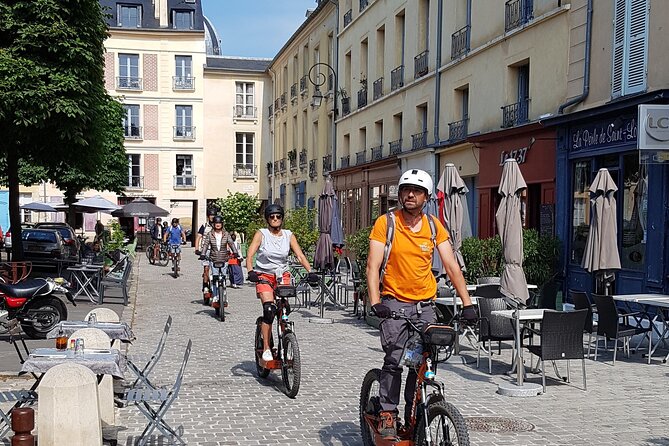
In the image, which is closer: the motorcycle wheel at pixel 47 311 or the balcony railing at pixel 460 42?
the motorcycle wheel at pixel 47 311

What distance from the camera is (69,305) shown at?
1525 cm

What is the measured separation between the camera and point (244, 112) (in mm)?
51812

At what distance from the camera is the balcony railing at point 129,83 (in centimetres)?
4909

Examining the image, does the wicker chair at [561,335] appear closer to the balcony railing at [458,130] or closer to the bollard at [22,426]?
the bollard at [22,426]

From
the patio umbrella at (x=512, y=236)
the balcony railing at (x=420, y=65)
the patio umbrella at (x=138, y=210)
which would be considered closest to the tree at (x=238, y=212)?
the patio umbrella at (x=138, y=210)

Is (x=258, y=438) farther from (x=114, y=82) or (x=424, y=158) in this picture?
(x=114, y=82)

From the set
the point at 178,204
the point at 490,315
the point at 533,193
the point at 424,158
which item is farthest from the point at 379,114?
the point at 178,204

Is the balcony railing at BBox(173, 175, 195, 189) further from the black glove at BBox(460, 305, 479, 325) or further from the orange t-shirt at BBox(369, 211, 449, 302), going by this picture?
the black glove at BBox(460, 305, 479, 325)

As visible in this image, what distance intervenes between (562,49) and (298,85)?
91.3ft

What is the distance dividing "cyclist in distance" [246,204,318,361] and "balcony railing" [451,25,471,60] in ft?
41.3

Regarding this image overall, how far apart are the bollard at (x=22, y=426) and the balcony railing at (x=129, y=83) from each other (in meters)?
47.0

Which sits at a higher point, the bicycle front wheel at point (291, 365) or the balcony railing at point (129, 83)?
the balcony railing at point (129, 83)

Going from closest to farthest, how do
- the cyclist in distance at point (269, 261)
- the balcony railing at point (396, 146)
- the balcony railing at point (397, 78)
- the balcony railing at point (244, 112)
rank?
1. the cyclist in distance at point (269, 261)
2. the balcony railing at point (397, 78)
3. the balcony railing at point (396, 146)
4. the balcony railing at point (244, 112)

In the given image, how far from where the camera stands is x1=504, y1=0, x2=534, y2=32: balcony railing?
16.7m
